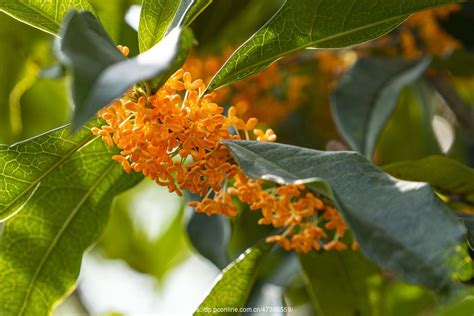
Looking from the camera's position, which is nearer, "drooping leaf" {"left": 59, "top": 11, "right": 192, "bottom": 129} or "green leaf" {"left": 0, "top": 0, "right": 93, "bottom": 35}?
"drooping leaf" {"left": 59, "top": 11, "right": 192, "bottom": 129}

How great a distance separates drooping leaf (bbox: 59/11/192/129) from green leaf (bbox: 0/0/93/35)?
1.03 feet

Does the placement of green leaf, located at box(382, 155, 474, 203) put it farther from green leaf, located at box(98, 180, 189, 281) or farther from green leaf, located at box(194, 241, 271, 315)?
green leaf, located at box(98, 180, 189, 281)

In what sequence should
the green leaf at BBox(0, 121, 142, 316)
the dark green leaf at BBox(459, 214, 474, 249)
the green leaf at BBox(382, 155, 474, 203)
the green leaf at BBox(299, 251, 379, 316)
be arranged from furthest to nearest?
the green leaf at BBox(299, 251, 379, 316) < the green leaf at BBox(0, 121, 142, 316) < the green leaf at BBox(382, 155, 474, 203) < the dark green leaf at BBox(459, 214, 474, 249)

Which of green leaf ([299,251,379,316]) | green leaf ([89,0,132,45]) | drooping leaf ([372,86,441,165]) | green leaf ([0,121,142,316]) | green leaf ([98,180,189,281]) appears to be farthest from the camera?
green leaf ([98,180,189,281])

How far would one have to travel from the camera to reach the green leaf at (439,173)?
5.06 feet

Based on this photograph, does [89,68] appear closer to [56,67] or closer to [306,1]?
[306,1]

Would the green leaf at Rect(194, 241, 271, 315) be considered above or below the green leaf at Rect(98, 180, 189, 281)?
above

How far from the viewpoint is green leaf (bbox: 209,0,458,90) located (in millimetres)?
1465

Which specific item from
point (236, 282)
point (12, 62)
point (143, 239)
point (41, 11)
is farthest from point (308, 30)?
point (143, 239)

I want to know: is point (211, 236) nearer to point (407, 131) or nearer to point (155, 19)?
point (155, 19)

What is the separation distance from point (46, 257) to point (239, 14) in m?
1.23

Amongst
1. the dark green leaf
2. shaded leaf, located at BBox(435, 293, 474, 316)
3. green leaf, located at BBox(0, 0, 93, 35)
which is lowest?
the dark green leaf

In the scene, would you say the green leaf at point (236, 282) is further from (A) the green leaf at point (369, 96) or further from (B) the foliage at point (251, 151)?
(A) the green leaf at point (369, 96)

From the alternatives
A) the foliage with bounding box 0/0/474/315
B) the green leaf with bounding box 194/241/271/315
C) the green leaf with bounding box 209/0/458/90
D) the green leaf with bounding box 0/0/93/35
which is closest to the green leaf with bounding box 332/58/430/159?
the foliage with bounding box 0/0/474/315
